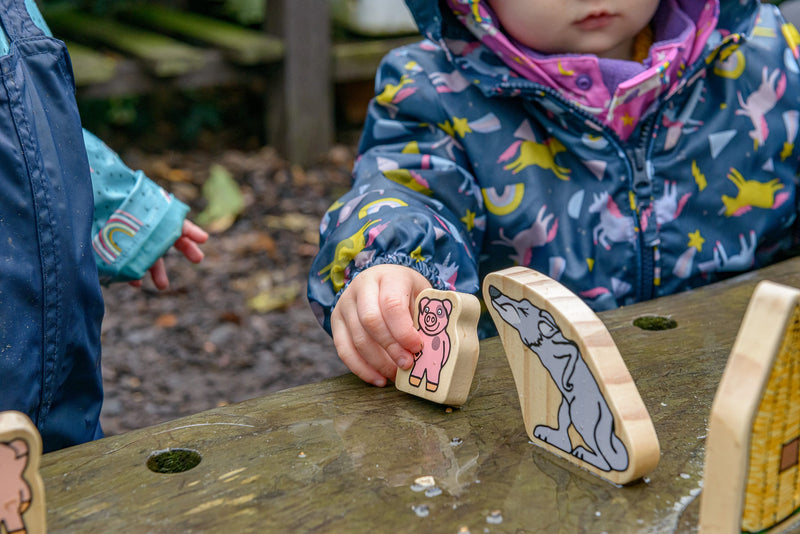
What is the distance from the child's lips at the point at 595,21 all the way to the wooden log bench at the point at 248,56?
236 centimetres

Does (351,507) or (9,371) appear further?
(9,371)

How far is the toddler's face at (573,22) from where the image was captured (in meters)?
1.24

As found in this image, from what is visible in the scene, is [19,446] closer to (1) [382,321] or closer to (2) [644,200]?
(1) [382,321]

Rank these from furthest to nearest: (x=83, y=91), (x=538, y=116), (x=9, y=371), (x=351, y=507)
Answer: (x=83, y=91) → (x=538, y=116) → (x=9, y=371) → (x=351, y=507)

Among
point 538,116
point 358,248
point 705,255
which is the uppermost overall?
point 538,116

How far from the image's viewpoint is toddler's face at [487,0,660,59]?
1241 mm

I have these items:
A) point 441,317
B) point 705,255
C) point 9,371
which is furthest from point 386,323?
point 705,255

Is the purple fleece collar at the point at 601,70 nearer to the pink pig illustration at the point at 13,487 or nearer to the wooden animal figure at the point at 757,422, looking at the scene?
the wooden animal figure at the point at 757,422

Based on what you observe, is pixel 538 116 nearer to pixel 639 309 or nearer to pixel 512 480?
pixel 639 309

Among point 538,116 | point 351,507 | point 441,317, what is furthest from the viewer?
point 538,116

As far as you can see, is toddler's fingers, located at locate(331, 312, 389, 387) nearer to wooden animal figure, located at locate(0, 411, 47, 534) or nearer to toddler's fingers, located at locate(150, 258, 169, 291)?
wooden animal figure, located at locate(0, 411, 47, 534)

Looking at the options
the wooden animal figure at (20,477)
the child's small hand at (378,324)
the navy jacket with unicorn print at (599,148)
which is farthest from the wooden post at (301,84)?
the wooden animal figure at (20,477)

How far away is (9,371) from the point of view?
3.37ft

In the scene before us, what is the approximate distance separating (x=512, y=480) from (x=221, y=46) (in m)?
3.09
